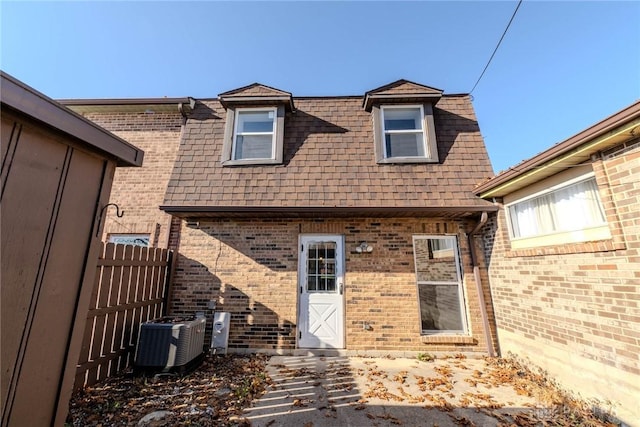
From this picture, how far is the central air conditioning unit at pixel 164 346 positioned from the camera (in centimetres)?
391

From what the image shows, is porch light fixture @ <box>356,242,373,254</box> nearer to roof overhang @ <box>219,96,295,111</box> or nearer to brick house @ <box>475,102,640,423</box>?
brick house @ <box>475,102,640,423</box>

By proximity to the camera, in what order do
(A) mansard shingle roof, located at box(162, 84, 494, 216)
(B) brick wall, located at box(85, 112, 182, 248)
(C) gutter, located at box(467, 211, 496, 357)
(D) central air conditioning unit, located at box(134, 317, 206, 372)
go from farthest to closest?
1. (B) brick wall, located at box(85, 112, 182, 248)
2. (A) mansard shingle roof, located at box(162, 84, 494, 216)
3. (C) gutter, located at box(467, 211, 496, 357)
4. (D) central air conditioning unit, located at box(134, 317, 206, 372)

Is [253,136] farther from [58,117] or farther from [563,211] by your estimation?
[563,211]

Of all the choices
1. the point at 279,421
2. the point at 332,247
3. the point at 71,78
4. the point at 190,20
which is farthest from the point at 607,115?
the point at 71,78

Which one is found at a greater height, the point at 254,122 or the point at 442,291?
the point at 254,122

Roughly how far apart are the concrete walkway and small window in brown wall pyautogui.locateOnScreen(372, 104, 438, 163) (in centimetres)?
434

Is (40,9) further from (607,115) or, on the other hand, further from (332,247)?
(607,115)

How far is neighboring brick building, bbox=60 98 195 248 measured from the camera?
6004 mm

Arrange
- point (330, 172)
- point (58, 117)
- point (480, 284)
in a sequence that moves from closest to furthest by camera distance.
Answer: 1. point (58, 117)
2. point (480, 284)
3. point (330, 172)

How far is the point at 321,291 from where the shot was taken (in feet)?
17.9

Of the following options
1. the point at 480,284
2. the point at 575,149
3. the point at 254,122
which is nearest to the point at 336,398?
the point at 480,284

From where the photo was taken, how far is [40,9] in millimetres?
4332

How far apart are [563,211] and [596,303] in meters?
1.29

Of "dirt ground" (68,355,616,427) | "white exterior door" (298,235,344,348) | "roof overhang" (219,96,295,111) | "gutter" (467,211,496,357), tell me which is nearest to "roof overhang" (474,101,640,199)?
"gutter" (467,211,496,357)
